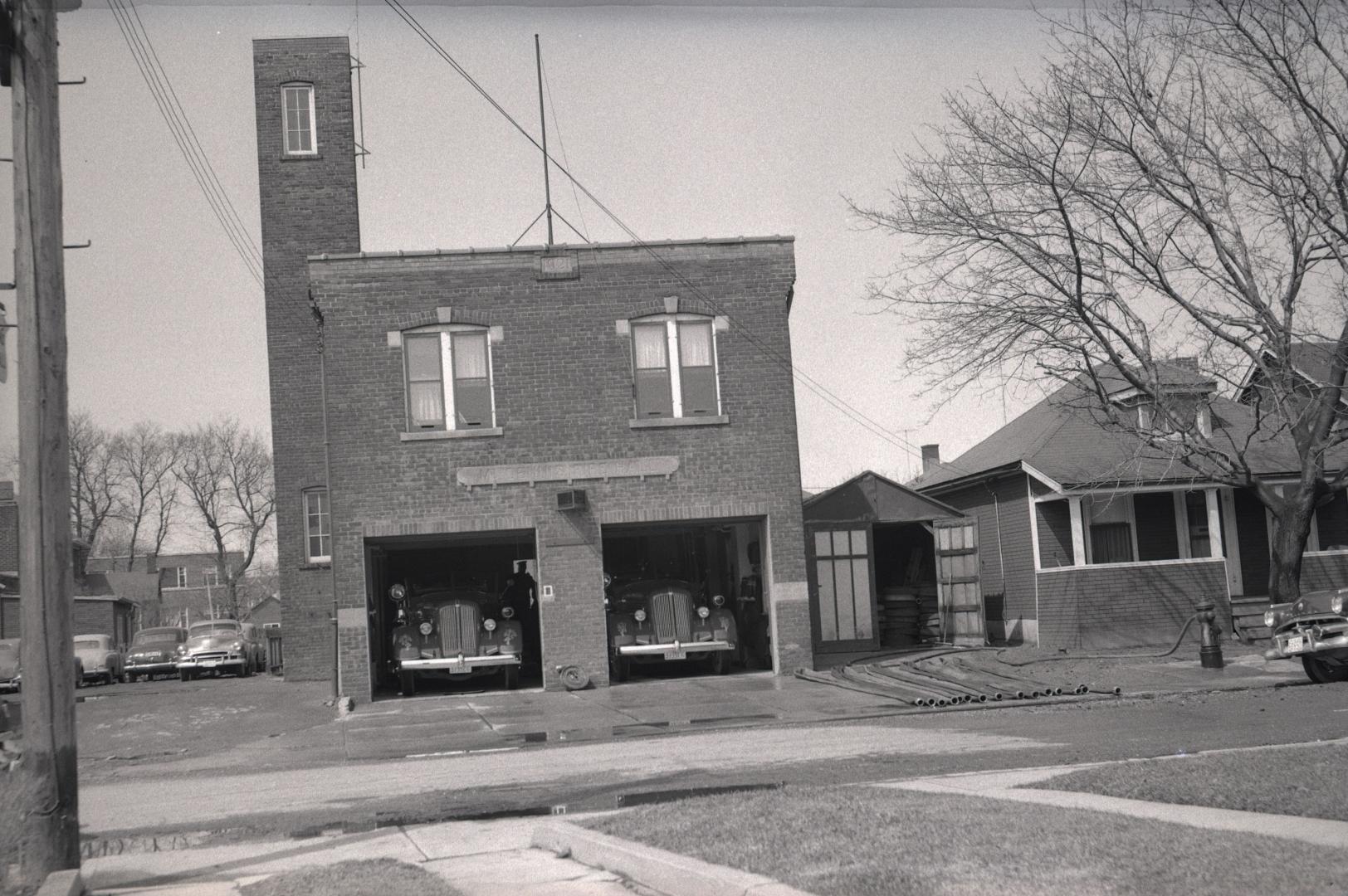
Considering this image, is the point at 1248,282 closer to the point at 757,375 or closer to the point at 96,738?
the point at 757,375

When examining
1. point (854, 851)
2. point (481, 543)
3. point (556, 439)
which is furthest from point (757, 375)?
point (854, 851)

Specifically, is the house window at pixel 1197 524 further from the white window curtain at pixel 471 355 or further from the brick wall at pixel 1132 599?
the white window curtain at pixel 471 355

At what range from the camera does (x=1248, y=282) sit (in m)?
22.0

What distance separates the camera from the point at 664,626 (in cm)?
2209

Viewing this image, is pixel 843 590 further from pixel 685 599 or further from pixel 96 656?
pixel 96 656

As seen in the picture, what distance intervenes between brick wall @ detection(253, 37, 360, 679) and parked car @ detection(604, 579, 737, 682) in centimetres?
998

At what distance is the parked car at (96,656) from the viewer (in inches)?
1547

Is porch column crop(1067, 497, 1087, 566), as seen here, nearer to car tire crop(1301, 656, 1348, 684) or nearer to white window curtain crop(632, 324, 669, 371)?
car tire crop(1301, 656, 1348, 684)

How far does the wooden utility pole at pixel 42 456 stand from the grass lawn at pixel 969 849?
3306mm

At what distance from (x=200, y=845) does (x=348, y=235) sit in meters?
22.5

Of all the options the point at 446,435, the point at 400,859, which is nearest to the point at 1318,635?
the point at 446,435

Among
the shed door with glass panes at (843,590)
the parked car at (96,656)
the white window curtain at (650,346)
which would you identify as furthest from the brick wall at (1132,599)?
the parked car at (96,656)

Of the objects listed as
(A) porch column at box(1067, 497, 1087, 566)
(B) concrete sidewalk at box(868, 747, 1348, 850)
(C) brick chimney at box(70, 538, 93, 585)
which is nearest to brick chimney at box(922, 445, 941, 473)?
(A) porch column at box(1067, 497, 1087, 566)

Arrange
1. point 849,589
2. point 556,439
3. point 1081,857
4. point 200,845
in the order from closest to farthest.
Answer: point 1081,857 → point 200,845 → point 556,439 → point 849,589
